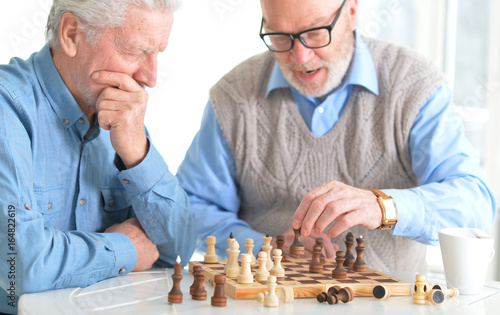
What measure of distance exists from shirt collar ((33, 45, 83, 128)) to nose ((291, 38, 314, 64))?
86 centimetres

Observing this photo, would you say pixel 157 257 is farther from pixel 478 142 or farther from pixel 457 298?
pixel 478 142

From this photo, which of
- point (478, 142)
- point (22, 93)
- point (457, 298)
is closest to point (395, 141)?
point (457, 298)

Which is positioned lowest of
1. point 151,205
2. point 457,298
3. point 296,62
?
point 457,298

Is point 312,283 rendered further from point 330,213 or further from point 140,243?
point 140,243

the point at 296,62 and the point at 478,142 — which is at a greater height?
the point at 296,62

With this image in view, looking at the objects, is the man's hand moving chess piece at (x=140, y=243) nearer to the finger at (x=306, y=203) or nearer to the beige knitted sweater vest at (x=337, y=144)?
the finger at (x=306, y=203)

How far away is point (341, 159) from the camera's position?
230cm

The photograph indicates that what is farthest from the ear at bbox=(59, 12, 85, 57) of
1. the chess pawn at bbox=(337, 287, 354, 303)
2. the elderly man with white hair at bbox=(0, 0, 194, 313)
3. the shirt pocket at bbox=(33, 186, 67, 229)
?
the chess pawn at bbox=(337, 287, 354, 303)

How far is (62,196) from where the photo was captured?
1727 millimetres

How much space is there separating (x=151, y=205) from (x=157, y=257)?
0.16m

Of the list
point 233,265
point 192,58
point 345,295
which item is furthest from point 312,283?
point 192,58

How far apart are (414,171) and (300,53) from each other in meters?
0.65

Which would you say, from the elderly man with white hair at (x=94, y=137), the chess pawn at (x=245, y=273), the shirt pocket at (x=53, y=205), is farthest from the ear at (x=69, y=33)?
the chess pawn at (x=245, y=273)

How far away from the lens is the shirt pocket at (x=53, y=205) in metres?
1.65
